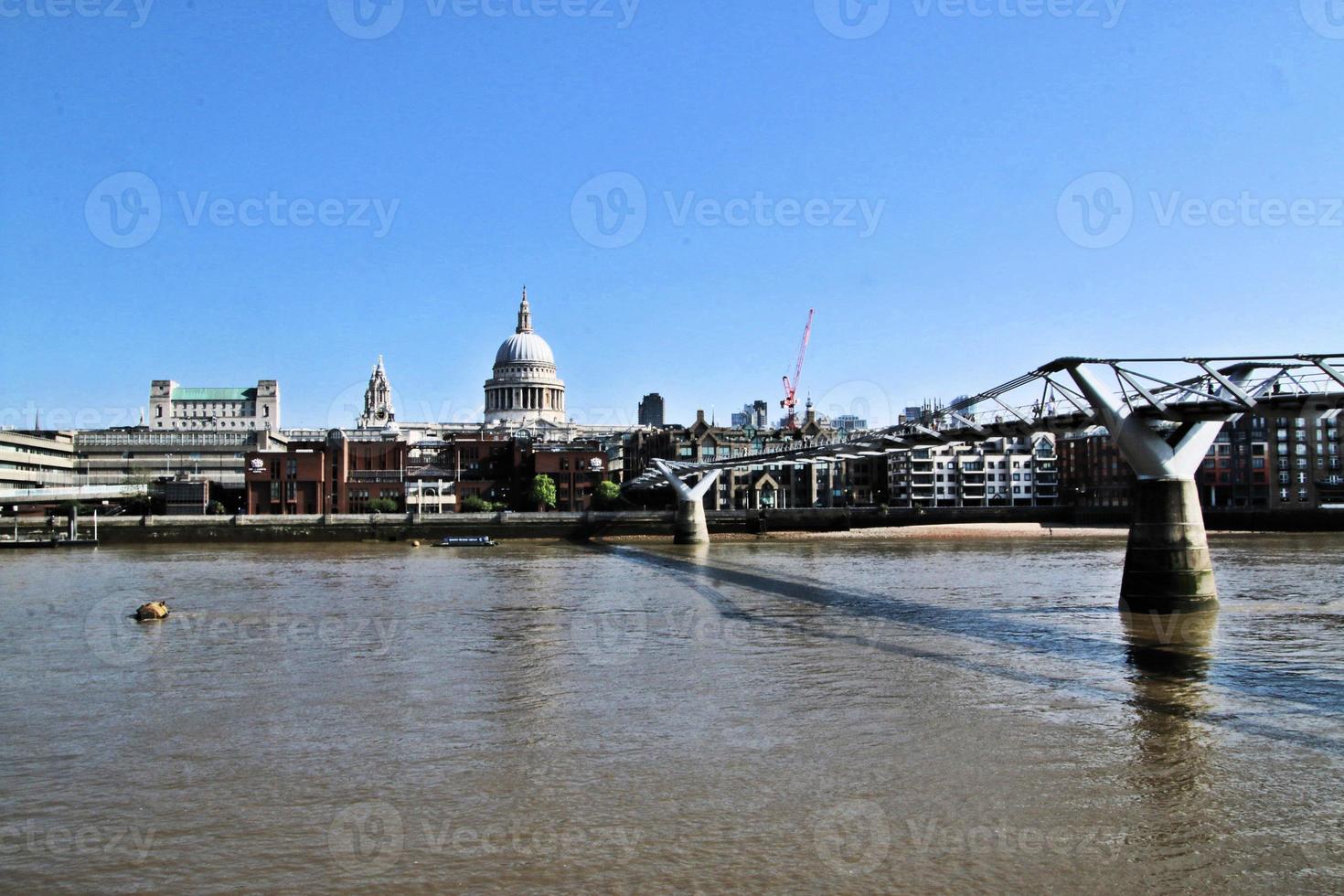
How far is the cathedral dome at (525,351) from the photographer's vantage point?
7362 inches

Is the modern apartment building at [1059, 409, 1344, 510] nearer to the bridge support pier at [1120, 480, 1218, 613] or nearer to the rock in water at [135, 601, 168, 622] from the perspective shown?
the bridge support pier at [1120, 480, 1218, 613]

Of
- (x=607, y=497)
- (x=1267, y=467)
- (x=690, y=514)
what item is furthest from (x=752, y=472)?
Result: (x=1267, y=467)

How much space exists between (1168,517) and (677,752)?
18.2 meters

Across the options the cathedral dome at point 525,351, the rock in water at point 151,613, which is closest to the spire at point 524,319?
the cathedral dome at point 525,351

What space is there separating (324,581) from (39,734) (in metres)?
28.5

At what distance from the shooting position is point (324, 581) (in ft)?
142

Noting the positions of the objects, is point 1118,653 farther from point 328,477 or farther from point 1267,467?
point 1267,467

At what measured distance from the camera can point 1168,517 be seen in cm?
2777

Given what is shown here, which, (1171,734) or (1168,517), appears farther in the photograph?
(1168,517)

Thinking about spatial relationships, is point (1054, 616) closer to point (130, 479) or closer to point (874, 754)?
point (874, 754)

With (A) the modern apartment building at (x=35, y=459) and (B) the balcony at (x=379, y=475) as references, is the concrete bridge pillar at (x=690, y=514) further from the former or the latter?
(A) the modern apartment building at (x=35, y=459)

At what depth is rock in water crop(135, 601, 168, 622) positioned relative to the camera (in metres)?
28.8

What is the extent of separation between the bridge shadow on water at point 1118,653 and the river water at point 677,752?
100 millimetres

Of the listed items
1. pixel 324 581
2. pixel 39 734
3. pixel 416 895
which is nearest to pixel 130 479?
pixel 324 581
